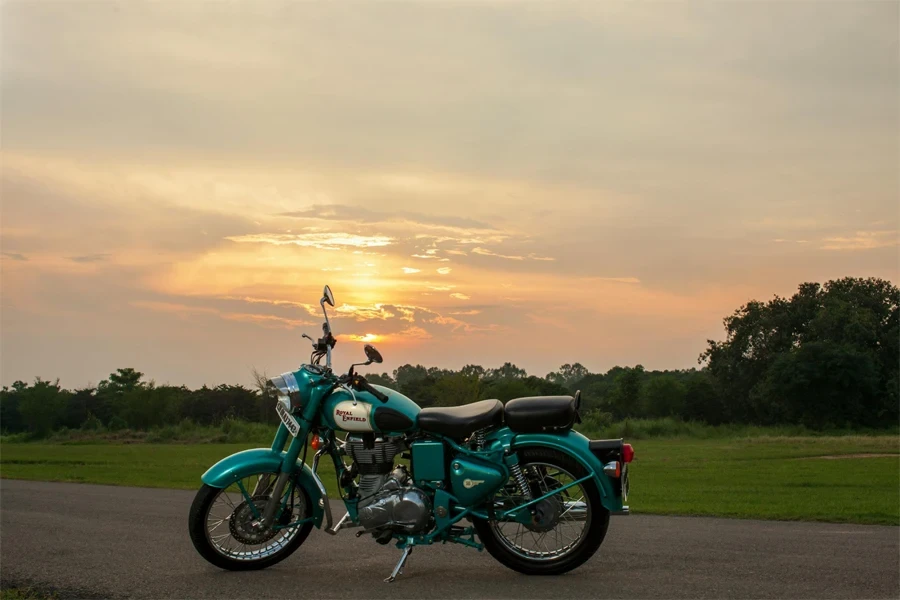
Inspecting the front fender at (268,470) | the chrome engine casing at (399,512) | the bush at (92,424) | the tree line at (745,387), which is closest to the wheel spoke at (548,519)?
the chrome engine casing at (399,512)

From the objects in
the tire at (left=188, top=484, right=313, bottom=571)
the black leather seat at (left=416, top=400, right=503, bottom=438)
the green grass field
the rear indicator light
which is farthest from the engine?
the green grass field

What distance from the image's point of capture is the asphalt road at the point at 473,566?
702cm

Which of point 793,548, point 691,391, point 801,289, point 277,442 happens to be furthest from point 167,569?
point 801,289

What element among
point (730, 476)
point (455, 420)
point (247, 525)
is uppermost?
point (455, 420)

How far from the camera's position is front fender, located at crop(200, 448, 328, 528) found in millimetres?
7945

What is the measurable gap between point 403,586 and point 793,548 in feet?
13.1

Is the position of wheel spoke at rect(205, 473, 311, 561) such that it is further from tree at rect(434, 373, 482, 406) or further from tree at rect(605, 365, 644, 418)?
tree at rect(605, 365, 644, 418)

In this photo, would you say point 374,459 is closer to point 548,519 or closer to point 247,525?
point 247,525

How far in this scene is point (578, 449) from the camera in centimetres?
760

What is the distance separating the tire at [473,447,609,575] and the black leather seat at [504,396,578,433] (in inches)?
8.1

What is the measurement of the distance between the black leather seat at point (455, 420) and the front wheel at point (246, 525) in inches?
53.5

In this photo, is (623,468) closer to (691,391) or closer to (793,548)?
(793,548)

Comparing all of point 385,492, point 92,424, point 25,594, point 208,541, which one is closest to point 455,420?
point 385,492

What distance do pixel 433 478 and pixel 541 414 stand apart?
105 cm
